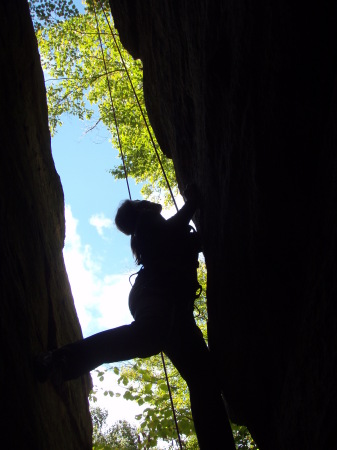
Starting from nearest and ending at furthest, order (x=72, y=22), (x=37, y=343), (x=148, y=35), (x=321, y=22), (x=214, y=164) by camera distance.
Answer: (x=321, y=22) < (x=37, y=343) < (x=214, y=164) < (x=148, y=35) < (x=72, y=22)

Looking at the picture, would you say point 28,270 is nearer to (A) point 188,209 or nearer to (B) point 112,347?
(B) point 112,347

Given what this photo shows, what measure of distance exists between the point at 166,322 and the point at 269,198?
1552 millimetres

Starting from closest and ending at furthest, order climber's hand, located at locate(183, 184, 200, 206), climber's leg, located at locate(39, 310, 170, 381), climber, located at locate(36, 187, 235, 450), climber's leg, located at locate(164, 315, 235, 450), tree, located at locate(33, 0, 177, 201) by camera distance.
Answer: climber's leg, located at locate(39, 310, 170, 381) → climber, located at locate(36, 187, 235, 450) → climber's leg, located at locate(164, 315, 235, 450) → climber's hand, located at locate(183, 184, 200, 206) → tree, located at locate(33, 0, 177, 201)

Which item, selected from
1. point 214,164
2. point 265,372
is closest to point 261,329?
point 265,372

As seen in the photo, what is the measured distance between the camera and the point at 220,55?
3.05m

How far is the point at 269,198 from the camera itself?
2738mm

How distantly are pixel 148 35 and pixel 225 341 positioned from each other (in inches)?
181

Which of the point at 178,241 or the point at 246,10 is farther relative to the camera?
the point at 178,241

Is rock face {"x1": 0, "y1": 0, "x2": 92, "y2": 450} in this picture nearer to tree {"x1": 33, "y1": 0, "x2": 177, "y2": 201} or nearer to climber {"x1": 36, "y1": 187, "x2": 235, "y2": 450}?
climber {"x1": 36, "y1": 187, "x2": 235, "y2": 450}

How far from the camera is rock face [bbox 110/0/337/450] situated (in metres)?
2.27

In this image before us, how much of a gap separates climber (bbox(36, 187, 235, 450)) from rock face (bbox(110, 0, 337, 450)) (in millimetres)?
273

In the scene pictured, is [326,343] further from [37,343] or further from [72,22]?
[72,22]

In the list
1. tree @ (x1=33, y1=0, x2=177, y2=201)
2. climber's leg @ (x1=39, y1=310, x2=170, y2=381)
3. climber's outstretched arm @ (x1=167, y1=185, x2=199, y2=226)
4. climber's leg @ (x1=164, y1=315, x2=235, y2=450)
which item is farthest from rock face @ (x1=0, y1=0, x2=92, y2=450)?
tree @ (x1=33, y1=0, x2=177, y2=201)

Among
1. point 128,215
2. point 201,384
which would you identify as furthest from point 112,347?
point 128,215
